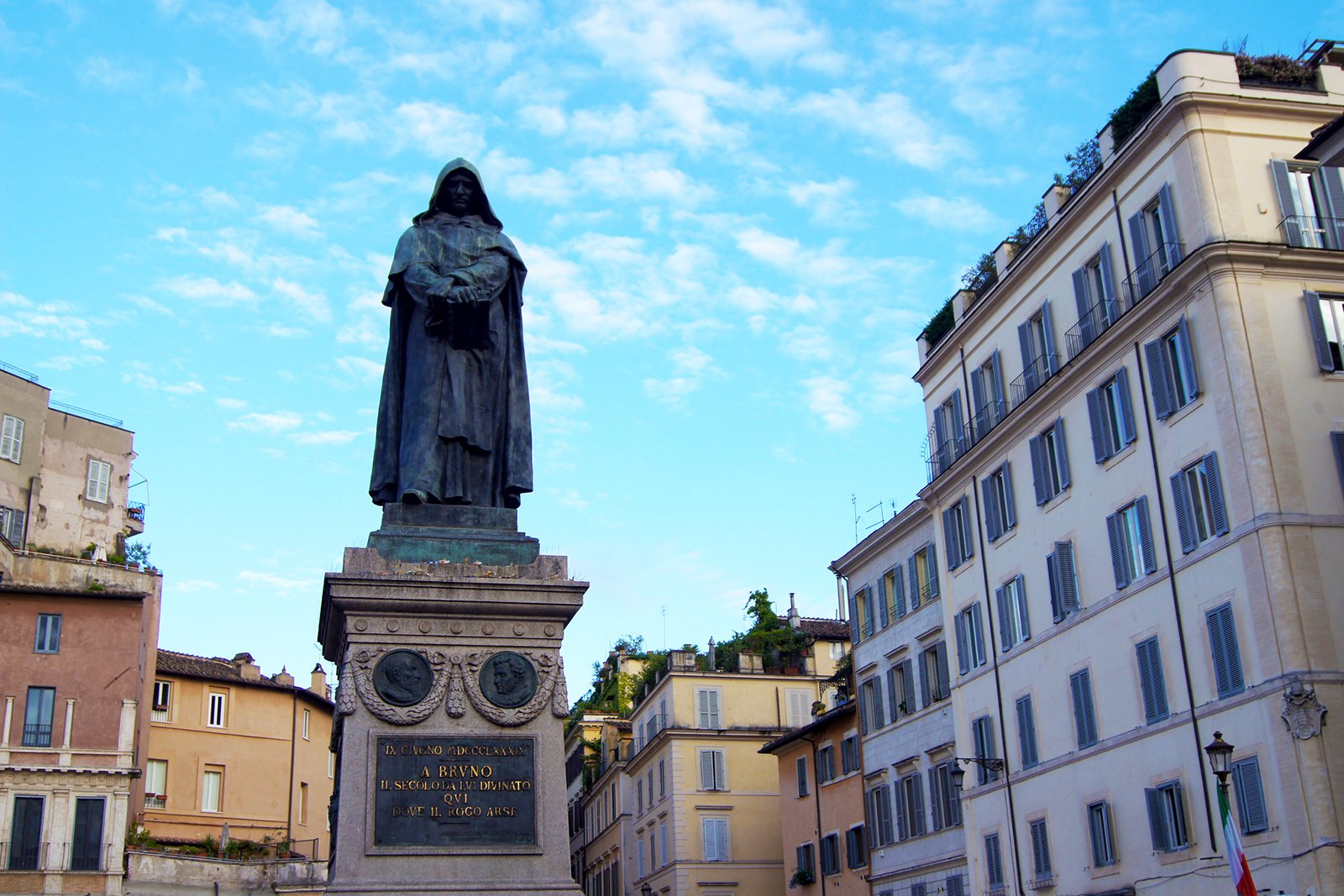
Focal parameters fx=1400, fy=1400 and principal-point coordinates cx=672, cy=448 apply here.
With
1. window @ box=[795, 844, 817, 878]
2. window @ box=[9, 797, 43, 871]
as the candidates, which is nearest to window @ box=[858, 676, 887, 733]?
window @ box=[795, 844, 817, 878]

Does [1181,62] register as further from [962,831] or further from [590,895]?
[590,895]

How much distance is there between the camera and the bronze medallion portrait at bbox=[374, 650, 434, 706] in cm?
1137

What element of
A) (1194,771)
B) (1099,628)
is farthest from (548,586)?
(1099,628)

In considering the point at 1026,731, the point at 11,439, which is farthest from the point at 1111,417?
the point at 11,439

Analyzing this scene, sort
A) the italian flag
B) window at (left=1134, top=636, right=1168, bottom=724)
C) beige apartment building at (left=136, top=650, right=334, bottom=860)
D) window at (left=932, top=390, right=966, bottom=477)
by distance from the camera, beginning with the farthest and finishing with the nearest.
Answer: beige apartment building at (left=136, top=650, right=334, bottom=860)
window at (left=932, top=390, right=966, bottom=477)
window at (left=1134, top=636, right=1168, bottom=724)
the italian flag

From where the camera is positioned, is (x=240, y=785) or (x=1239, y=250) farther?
(x=240, y=785)

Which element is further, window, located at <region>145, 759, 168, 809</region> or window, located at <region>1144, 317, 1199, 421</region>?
window, located at <region>145, 759, 168, 809</region>

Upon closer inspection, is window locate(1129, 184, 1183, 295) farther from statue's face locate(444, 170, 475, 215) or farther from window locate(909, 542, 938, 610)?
statue's face locate(444, 170, 475, 215)

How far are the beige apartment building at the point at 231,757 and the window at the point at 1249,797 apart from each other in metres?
42.5

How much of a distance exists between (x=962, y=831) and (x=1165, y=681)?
1272 centimetres

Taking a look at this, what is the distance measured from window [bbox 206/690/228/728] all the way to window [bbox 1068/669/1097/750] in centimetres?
4339

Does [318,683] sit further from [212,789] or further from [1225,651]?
[1225,651]

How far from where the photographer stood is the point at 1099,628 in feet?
112

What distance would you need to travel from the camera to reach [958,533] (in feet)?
142
